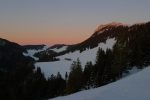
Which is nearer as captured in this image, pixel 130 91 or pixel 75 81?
pixel 130 91

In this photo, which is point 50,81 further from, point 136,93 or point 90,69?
point 136,93

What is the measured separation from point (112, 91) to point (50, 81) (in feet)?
222

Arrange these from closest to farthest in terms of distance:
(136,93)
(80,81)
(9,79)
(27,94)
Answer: (136,93) → (80,81) → (27,94) → (9,79)

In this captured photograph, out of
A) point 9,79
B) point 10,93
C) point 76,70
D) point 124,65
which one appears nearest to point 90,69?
point 76,70

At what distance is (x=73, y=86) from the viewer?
244 ft

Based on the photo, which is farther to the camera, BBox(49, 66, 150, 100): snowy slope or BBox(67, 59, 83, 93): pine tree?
BBox(67, 59, 83, 93): pine tree

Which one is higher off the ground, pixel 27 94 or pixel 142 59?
pixel 142 59

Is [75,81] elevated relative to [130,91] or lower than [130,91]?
lower

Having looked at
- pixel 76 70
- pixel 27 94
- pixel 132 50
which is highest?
pixel 132 50

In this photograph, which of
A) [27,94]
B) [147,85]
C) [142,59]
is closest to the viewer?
[147,85]

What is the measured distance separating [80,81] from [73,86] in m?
2.81

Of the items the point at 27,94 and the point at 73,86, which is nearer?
the point at 73,86

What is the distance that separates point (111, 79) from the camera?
7356 cm

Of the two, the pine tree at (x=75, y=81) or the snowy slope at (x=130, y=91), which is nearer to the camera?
the snowy slope at (x=130, y=91)
